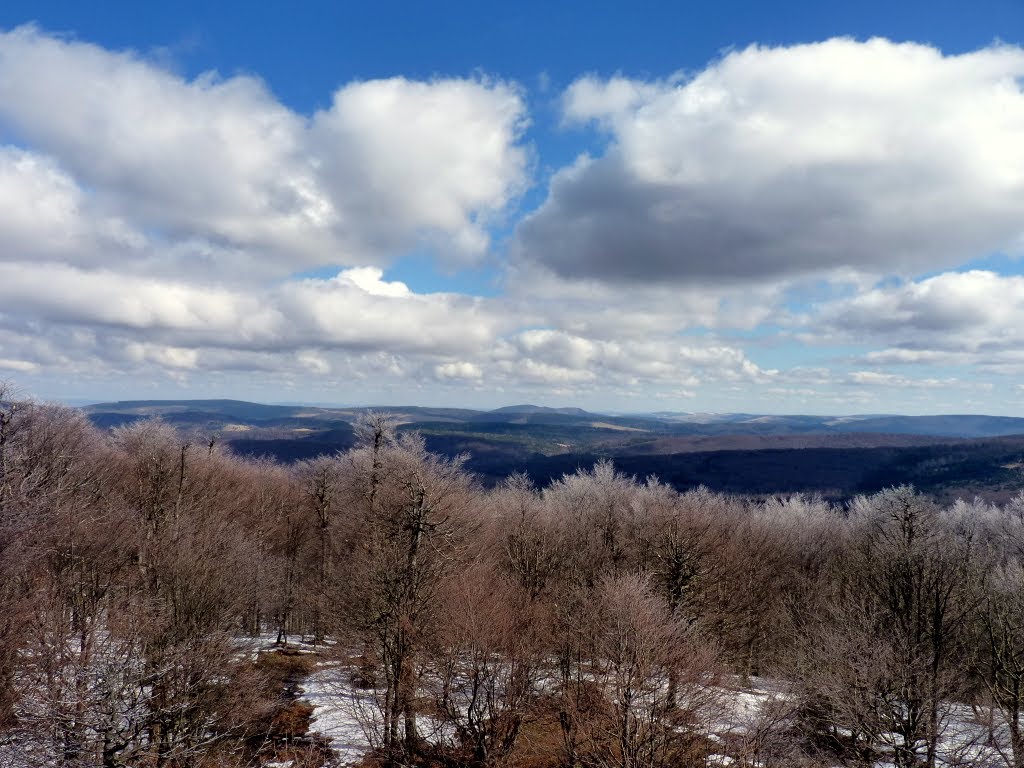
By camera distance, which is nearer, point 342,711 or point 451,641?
point 451,641

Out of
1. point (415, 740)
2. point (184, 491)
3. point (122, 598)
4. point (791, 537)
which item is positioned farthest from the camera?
point (791, 537)

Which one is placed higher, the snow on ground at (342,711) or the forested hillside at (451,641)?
the forested hillside at (451,641)

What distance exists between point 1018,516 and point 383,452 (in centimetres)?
8490

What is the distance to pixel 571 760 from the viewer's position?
2634cm

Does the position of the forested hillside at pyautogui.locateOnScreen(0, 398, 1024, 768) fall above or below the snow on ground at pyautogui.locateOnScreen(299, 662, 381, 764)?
above

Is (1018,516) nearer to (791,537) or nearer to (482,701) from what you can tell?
(791,537)

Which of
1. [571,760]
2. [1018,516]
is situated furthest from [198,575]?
[1018,516]

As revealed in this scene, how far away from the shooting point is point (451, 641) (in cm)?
2833

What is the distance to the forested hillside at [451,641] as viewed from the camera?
76.9ft

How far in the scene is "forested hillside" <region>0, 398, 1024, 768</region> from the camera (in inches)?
923

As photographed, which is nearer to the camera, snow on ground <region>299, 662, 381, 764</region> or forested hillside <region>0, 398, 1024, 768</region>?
forested hillside <region>0, 398, 1024, 768</region>

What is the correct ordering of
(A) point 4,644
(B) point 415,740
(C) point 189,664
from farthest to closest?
(B) point 415,740 → (C) point 189,664 → (A) point 4,644

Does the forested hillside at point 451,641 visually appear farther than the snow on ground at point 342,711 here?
No

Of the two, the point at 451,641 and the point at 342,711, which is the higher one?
the point at 451,641
